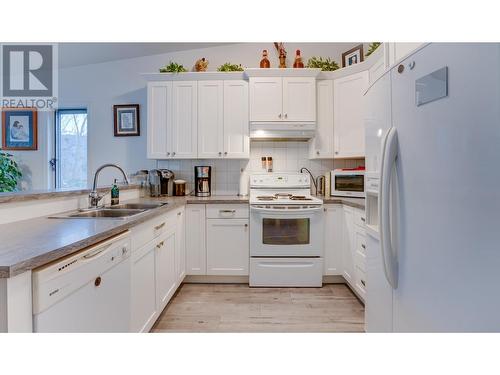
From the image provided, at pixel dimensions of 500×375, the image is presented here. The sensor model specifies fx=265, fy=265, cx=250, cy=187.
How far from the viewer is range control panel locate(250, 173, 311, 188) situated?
3.23 metres

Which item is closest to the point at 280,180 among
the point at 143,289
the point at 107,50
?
the point at 143,289

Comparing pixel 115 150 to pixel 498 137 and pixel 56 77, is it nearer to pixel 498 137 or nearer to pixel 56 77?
pixel 56 77

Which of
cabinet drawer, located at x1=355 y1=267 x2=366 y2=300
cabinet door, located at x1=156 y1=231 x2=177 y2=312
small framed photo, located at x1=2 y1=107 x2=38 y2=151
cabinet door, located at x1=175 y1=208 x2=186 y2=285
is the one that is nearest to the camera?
cabinet door, located at x1=156 y1=231 x2=177 y2=312

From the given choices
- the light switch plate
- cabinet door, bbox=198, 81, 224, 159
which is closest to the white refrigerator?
the light switch plate

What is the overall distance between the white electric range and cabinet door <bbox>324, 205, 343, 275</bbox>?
0.10 metres

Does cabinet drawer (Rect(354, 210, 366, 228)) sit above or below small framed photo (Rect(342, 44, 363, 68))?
below

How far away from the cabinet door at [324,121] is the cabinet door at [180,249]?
5.67 feet

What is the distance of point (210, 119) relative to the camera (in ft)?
10.1

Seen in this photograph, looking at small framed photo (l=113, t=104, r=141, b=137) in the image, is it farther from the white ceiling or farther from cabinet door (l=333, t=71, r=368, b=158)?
cabinet door (l=333, t=71, r=368, b=158)

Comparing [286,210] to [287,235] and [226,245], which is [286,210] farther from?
[226,245]

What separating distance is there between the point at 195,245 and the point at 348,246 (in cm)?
158

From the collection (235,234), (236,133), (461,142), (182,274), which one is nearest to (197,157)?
(236,133)

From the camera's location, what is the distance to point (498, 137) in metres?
0.70
